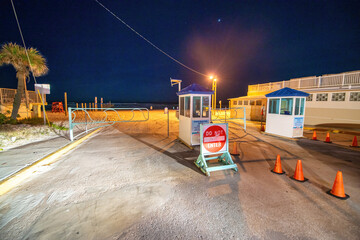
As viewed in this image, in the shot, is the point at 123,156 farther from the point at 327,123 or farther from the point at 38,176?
the point at 327,123

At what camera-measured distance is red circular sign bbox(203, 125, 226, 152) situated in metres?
4.74

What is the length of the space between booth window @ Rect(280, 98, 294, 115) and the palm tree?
16.4 meters

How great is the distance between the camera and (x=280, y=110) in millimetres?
9516

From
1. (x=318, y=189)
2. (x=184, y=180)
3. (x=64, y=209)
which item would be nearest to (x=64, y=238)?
(x=64, y=209)

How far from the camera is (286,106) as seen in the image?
955 cm

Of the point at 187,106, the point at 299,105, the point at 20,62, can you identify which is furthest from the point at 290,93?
the point at 20,62

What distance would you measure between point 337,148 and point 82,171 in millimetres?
10231

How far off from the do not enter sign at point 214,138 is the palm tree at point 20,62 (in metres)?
12.6

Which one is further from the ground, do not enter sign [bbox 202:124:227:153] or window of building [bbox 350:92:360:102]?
window of building [bbox 350:92:360:102]

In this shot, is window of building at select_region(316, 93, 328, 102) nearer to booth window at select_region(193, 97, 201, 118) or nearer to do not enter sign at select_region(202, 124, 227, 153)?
booth window at select_region(193, 97, 201, 118)

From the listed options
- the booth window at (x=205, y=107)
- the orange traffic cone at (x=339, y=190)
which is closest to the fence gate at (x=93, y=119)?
the booth window at (x=205, y=107)

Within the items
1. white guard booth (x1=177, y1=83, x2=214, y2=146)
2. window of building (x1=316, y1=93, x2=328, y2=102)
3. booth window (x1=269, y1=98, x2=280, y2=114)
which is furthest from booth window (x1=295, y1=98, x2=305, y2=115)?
window of building (x1=316, y1=93, x2=328, y2=102)

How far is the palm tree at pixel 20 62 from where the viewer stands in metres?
10.1

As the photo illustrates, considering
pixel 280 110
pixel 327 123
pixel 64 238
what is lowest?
pixel 64 238
